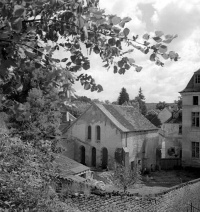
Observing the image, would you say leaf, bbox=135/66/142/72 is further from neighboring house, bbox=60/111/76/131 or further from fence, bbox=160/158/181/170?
fence, bbox=160/158/181/170

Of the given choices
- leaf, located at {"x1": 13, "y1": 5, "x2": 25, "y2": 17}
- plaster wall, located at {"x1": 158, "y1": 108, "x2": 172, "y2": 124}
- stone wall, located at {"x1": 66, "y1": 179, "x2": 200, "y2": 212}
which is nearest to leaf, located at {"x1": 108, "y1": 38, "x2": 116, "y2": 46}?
leaf, located at {"x1": 13, "y1": 5, "x2": 25, "y2": 17}

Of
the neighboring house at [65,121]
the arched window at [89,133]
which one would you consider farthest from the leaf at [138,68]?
the arched window at [89,133]

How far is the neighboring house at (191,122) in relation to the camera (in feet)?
107

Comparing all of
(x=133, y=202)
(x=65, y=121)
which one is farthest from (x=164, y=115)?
(x=133, y=202)

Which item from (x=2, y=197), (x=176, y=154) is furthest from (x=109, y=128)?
(x=2, y=197)

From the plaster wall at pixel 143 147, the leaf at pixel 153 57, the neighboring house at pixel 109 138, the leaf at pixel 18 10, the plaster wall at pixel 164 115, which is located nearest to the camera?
the leaf at pixel 18 10

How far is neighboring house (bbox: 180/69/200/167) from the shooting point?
107ft

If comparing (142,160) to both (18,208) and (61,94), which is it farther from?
(61,94)

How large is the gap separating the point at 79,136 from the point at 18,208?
2740 centimetres

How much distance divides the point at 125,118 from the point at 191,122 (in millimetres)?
7806

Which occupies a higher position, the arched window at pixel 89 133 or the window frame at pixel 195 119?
the window frame at pixel 195 119

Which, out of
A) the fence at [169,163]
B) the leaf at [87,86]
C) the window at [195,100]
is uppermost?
the window at [195,100]

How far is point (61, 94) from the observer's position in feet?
13.7

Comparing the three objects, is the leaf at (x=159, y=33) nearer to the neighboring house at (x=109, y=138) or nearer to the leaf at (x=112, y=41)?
the leaf at (x=112, y=41)
